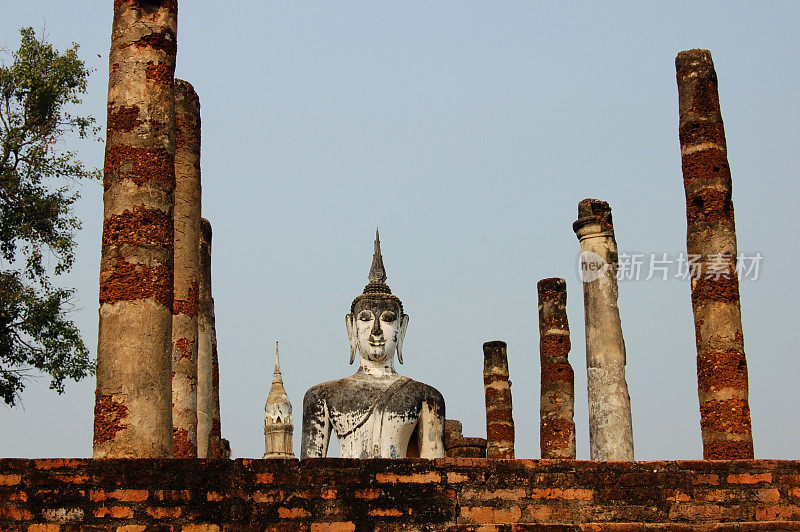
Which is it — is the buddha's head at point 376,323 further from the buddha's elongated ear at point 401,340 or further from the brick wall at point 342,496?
the brick wall at point 342,496

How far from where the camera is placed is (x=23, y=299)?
1731cm

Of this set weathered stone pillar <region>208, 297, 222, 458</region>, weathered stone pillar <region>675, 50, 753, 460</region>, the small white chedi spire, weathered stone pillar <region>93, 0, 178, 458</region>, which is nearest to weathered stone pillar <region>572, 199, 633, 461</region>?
weathered stone pillar <region>675, 50, 753, 460</region>

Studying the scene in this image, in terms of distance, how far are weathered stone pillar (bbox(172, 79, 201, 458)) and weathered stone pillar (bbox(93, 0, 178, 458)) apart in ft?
8.52

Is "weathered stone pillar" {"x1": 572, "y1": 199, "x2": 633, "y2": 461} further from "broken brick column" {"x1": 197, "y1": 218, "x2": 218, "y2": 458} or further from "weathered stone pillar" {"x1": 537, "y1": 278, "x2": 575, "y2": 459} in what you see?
"broken brick column" {"x1": 197, "y1": 218, "x2": 218, "y2": 458}

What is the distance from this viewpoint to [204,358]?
1441 centimetres

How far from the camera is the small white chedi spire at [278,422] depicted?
26844 millimetres

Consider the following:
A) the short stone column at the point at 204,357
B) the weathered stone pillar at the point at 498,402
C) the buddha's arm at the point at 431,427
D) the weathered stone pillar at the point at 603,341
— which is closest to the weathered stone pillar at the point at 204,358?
the short stone column at the point at 204,357

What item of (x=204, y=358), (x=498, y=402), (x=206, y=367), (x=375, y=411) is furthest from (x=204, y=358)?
(x=498, y=402)

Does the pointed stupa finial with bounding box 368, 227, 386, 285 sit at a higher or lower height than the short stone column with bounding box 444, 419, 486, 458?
higher

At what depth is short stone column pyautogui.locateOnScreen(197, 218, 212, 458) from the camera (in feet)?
45.5

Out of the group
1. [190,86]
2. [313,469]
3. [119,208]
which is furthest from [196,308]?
[313,469]

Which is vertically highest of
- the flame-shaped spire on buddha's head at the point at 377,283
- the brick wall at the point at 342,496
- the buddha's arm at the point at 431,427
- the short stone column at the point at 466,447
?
the flame-shaped spire on buddha's head at the point at 377,283

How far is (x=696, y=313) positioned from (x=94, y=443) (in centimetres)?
774

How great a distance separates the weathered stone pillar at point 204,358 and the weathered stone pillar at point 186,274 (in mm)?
922
